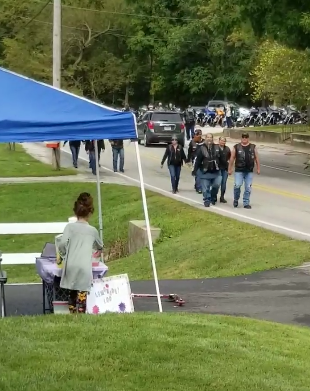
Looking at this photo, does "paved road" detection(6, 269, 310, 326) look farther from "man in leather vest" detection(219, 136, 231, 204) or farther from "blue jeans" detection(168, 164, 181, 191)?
"blue jeans" detection(168, 164, 181, 191)

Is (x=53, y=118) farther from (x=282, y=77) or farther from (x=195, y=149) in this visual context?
(x=282, y=77)

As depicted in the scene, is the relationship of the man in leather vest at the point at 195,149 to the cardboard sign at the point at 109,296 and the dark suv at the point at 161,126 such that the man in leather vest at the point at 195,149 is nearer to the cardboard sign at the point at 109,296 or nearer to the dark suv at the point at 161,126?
the cardboard sign at the point at 109,296

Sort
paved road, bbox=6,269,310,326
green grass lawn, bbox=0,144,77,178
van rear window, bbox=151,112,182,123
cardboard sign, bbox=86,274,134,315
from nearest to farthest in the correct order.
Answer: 1. cardboard sign, bbox=86,274,134,315
2. paved road, bbox=6,269,310,326
3. green grass lawn, bbox=0,144,77,178
4. van rear window, bbox=151,112,182,123

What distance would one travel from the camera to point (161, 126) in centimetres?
3869

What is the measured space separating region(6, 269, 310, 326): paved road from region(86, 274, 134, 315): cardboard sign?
113 cm

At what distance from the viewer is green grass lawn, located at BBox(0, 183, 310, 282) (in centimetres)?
1420

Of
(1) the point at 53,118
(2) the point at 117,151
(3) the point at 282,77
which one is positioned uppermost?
(3) the point at 282,77

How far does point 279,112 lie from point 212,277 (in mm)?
45511

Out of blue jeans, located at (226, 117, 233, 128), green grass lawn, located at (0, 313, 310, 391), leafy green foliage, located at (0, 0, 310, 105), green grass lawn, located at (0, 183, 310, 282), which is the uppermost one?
leafy green foliage, located at (0, 0, 310, 105)

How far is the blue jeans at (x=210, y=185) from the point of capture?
19.3 meters

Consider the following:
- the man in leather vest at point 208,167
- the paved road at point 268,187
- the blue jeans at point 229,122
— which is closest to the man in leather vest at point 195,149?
the paved road at point 268,187

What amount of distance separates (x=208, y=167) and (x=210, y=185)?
710 mm

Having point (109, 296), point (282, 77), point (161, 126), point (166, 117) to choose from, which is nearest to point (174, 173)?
point (109, 296)

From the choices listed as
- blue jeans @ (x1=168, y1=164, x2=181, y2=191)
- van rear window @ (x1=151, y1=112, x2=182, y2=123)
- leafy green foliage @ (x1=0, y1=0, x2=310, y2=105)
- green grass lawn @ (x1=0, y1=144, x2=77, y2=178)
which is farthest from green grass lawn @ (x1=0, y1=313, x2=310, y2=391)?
leafy green foliage @ (x1=0, y1=0, x2=310, y2=105)
